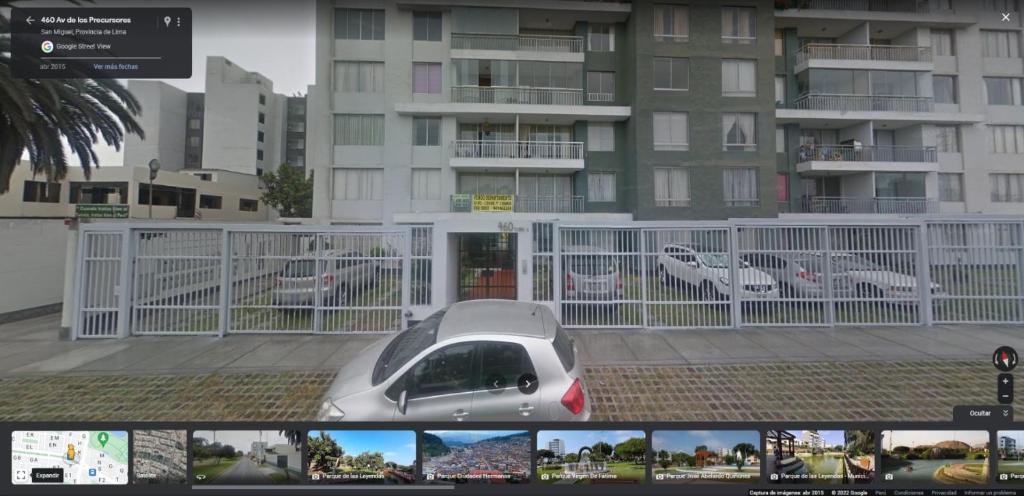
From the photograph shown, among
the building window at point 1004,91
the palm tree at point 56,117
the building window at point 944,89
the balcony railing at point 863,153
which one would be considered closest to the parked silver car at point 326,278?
the palm tree at point 56,117

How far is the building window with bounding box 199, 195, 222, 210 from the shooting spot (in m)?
21.5

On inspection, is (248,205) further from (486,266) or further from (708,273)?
(708,273)

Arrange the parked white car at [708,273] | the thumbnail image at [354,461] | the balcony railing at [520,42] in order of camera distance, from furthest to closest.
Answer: the balcony railing at [520,42], the parked white car at [708,273], the thumbnail image at [354,461]

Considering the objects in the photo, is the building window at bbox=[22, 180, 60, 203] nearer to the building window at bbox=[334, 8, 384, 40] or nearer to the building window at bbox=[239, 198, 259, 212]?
the building window at bbox=[334, 8, 384, 40]

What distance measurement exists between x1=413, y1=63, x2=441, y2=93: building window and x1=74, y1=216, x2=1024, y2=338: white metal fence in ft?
50.6

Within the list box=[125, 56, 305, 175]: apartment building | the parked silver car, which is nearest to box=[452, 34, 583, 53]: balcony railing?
box=[125, 56, 305, 175]: apartment building

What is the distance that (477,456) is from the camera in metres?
2.03

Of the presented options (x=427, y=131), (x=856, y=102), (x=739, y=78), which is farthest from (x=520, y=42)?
(x=856, y=102)

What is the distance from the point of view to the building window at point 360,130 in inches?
804

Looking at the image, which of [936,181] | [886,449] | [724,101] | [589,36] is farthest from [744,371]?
[936,181]

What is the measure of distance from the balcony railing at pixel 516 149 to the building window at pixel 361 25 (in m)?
7.18

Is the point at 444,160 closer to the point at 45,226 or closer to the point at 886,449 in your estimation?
the point at 45,226

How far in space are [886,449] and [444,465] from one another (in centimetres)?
233

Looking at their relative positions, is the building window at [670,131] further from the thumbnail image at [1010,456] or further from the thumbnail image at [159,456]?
the thumbnail image at [159,456]
